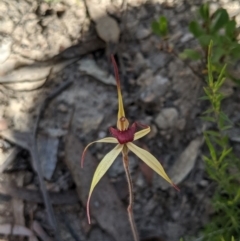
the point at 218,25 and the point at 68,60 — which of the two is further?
the point at 68,60

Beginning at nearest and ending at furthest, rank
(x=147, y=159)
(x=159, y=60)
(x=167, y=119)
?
(x=147, y=159) → (x=167, y=119) → (x=159, y=60)

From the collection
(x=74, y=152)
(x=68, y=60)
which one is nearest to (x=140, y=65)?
(x=68, y=60)

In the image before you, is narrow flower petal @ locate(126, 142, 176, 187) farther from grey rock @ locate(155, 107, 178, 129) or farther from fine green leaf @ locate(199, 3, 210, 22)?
fine green leaf @ locate(199, 3, 210, 22)

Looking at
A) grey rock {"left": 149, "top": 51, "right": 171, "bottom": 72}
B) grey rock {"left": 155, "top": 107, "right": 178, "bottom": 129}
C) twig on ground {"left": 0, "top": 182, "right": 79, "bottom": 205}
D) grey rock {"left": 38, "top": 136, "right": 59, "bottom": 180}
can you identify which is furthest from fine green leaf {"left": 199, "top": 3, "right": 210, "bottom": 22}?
twig on ground {"left": 0, "top": 182, "right": 79, "bottom": 205}

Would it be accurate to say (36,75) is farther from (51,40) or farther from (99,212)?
(99,212)

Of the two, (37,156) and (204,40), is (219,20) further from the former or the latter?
(37,156)

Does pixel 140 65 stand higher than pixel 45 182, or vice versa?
pixel 140 65

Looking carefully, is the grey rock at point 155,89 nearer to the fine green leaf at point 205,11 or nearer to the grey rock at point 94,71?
the grey rock at point 94,71

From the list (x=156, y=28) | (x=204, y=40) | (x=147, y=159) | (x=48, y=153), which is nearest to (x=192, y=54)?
(x=204, y=40)

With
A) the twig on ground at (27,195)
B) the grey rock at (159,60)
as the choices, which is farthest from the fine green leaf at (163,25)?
the twig on ground at (27,195)

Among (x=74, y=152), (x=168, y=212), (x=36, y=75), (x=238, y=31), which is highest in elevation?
(x=238, y=31)
